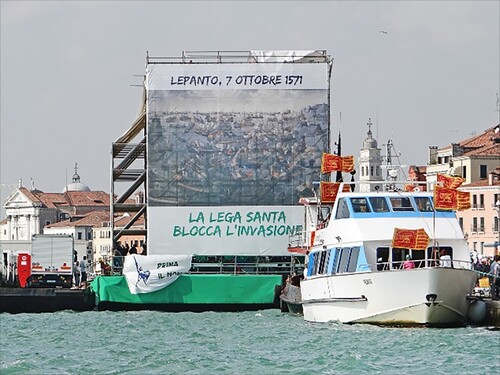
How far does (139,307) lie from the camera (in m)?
60.2

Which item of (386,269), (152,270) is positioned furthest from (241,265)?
(386,269)

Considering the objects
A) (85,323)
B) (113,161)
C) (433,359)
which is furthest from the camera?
(113,161)

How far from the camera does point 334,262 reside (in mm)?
46062

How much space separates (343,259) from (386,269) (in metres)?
1.65

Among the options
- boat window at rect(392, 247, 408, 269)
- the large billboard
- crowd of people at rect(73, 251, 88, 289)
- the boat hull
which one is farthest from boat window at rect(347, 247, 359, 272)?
crowd of people at rect(73, 251, 88, 289)

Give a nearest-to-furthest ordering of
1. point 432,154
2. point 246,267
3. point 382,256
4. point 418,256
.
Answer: point 382,256 → point 418,256 → point 246,267 → point 432,154

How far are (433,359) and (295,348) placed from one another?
185 inches

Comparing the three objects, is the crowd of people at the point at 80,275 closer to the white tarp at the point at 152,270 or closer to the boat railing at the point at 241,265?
the boat railing at the point at 241,265

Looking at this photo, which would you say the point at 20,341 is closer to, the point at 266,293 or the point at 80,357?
the point at 80,357

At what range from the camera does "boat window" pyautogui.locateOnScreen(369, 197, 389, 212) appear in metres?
45.6

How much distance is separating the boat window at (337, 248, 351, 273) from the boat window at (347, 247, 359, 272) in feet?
0.74

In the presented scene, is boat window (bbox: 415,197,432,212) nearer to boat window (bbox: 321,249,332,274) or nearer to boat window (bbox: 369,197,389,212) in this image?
boat window (bbox: 369,197,389,212)

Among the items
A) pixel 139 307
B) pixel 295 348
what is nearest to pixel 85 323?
pixel 139 307

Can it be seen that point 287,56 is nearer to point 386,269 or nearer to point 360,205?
point 360,205
